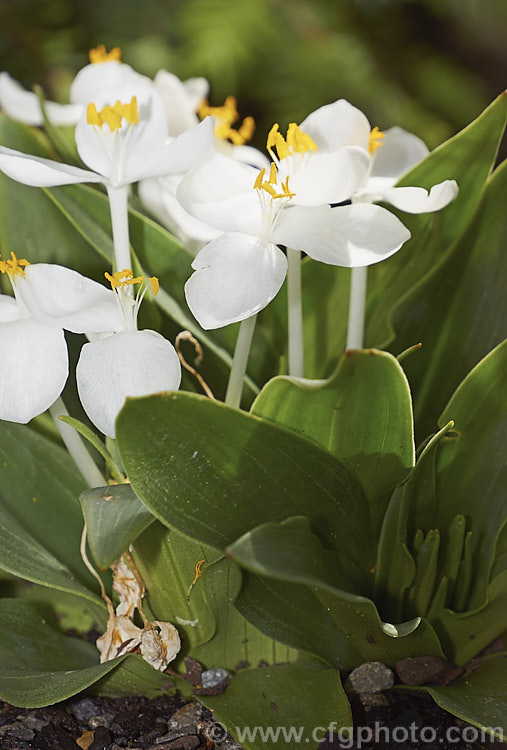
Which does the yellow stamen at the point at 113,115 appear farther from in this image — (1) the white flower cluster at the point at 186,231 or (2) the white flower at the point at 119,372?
(2) the white flower at the point at 119,372

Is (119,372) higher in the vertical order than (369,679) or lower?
higher

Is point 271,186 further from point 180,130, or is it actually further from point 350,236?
point 180,130

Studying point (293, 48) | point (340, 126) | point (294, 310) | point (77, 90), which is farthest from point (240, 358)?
point (293, 48)

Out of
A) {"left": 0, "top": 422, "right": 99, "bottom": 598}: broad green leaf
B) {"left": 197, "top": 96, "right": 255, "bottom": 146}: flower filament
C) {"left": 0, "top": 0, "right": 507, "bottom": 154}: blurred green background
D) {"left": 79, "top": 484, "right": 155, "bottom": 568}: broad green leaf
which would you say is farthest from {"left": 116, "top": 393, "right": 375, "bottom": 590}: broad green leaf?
{"left": 0, "top": 0, "right": 507, "bottom": 154}: blurred green background

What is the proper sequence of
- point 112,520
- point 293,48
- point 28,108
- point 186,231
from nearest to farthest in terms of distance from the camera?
point 112,520
point 186,231
point 28,108
point 293,48

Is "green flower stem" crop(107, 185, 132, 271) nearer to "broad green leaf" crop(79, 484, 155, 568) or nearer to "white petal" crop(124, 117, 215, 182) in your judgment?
"white petal" crop(124, 117, 215, 182)

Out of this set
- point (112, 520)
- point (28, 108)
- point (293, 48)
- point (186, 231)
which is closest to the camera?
point (112, 520)

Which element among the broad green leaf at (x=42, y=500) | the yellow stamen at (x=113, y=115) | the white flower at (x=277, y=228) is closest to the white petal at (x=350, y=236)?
the white flower at (x=277, y=228)
